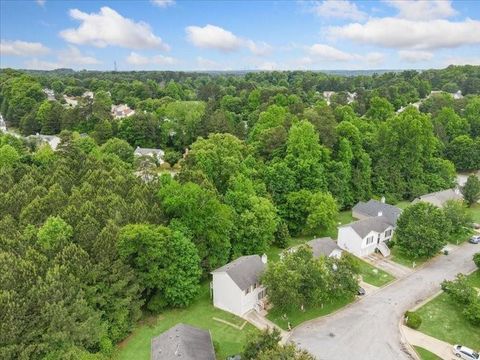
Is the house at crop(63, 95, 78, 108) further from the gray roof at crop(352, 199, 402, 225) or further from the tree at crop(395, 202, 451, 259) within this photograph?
the tree at crop(395, 202, 451, 259)

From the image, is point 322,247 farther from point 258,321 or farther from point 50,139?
point 50,139

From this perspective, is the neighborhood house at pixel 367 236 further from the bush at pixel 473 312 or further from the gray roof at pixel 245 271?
the gray roof at pixel 245 271

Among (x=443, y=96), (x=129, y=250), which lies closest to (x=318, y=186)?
(x=129, y=250)

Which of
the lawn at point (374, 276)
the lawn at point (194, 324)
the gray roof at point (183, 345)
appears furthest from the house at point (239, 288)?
the lawn at point (374, 276)

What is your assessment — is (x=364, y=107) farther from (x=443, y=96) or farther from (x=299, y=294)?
(x=299, y=294)

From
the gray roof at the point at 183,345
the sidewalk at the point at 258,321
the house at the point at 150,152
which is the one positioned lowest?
the sidewalk at the point at 258,321

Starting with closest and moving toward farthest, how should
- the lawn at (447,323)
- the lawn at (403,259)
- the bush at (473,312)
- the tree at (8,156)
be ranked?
1. the lawn at (447,323)
2. the bush at (473,312)
3. the lawn at (403,259)
4. the tree at (8,156)

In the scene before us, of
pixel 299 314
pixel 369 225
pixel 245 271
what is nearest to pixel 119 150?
Result: pixel 245 271
